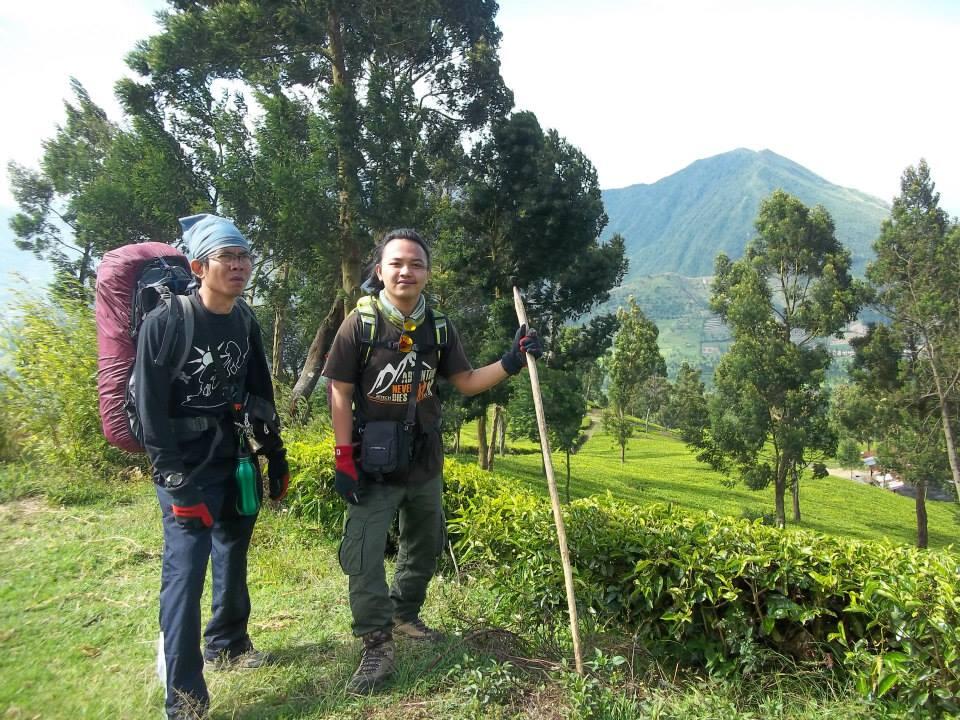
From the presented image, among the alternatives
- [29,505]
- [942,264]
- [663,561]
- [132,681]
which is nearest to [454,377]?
[663,561]

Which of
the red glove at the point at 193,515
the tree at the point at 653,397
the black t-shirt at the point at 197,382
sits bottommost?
the tree at the point at 653,397

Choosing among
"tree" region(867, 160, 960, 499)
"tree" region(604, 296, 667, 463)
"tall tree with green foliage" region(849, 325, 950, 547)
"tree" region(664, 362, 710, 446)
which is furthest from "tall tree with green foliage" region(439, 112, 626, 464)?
"tree" region(664, 362, 710, 446)

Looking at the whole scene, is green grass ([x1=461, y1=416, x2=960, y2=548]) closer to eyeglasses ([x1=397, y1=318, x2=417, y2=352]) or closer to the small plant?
the small plant

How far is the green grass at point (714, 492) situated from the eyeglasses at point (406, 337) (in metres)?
18.4

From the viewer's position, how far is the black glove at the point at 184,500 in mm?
2689

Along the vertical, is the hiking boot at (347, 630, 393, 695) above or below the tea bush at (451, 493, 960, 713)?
below

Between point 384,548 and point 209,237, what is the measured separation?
5.89ft

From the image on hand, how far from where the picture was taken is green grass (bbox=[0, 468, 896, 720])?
2777 millimetres

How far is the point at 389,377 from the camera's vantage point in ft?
10.3

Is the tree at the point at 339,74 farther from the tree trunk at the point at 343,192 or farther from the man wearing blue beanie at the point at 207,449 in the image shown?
the man wearing blue beanie at the point at 207,449

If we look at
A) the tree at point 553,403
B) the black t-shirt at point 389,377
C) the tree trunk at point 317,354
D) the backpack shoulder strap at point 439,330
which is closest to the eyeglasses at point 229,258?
the black t-shirt at point 389,377

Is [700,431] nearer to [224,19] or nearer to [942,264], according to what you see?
[942,264]

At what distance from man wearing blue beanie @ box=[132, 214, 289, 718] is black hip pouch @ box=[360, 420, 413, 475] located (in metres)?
0.61

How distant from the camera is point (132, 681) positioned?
314cm
